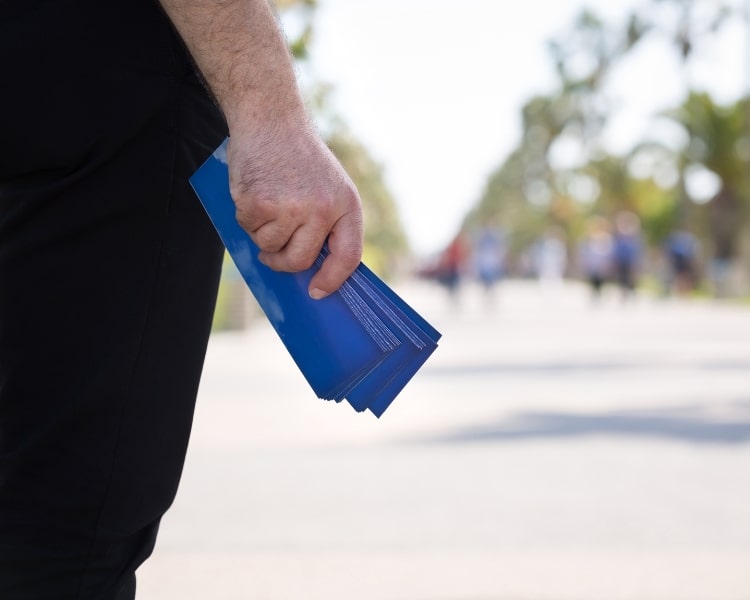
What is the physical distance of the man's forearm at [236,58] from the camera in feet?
4.70

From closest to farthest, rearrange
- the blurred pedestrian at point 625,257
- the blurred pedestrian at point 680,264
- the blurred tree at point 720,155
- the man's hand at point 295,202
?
the man's hand at point 295,202, the blurred pedestrian at point 625,257, the blurred pedestrian at point 680,264, the blurred tree at point 720,155

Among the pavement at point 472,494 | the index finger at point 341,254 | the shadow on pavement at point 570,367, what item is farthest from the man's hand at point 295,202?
the shadow on pavement at point 570,367

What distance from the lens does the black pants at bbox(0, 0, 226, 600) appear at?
4.62 ft

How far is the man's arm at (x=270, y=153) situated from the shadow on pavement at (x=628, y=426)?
399cm

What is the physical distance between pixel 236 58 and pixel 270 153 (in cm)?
14

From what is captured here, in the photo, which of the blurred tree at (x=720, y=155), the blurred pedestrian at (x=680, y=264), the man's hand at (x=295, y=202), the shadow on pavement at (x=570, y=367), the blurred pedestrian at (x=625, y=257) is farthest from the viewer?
the blurred tree at (x=720, y=155)

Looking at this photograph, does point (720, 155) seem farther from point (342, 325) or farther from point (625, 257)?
point (342, 325)

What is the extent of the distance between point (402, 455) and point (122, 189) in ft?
12.0

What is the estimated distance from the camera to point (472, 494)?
160 inches

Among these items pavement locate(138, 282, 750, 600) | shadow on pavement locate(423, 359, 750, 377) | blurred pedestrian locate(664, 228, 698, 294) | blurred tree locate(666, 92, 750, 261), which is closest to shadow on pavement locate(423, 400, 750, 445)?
pavement locate(138, 282, 750, 600)

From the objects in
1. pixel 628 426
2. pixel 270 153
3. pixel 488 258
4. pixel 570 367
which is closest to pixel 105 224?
pixel 270 153

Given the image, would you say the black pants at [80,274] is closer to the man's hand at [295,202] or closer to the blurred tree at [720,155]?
the man's hand at [295,202]

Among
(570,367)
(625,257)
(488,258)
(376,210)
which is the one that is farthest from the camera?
(376,210)

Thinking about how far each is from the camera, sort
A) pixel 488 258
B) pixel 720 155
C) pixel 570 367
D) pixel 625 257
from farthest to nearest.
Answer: pixel 720 155, pixel 488 258, pixel 625 257, pixel 570 367
